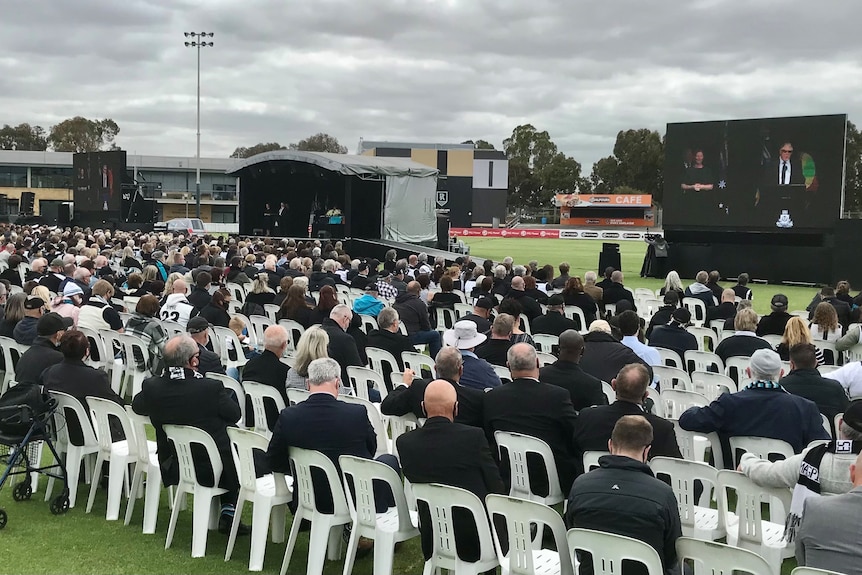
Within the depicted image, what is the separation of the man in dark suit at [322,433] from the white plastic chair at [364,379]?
1.96 metres

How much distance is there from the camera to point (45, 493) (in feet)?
18.7

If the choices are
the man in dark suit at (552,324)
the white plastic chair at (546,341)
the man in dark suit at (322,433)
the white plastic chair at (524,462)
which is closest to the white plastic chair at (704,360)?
the white plastic chair at (546,341)

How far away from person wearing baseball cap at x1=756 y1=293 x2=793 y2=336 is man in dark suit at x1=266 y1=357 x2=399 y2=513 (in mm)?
6012

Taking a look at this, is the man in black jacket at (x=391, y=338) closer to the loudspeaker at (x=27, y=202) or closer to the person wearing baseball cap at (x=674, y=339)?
the person wearing baseball cap at (x=674, y=339)

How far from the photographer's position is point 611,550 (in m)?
2.97

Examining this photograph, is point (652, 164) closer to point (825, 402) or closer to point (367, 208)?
point (367, 208)

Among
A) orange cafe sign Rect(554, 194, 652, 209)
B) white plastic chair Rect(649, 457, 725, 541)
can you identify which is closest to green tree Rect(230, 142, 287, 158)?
orange cafe sign Rect(554, 194, 652, 209)

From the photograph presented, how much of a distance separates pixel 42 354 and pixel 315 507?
293 cm

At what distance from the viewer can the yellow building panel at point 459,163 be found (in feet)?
240

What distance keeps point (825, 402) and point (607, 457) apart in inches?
104

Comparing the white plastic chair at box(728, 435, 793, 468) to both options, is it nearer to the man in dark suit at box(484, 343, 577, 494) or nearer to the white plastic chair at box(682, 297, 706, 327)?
the man in dark suit at box(484, 343, 577, 494)

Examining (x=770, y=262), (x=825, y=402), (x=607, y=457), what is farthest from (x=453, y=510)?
(x=770, y=262)

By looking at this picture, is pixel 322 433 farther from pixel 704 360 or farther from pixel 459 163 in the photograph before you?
pixel 459 163

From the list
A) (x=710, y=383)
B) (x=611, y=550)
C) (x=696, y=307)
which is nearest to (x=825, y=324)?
(x=710, y=383)
